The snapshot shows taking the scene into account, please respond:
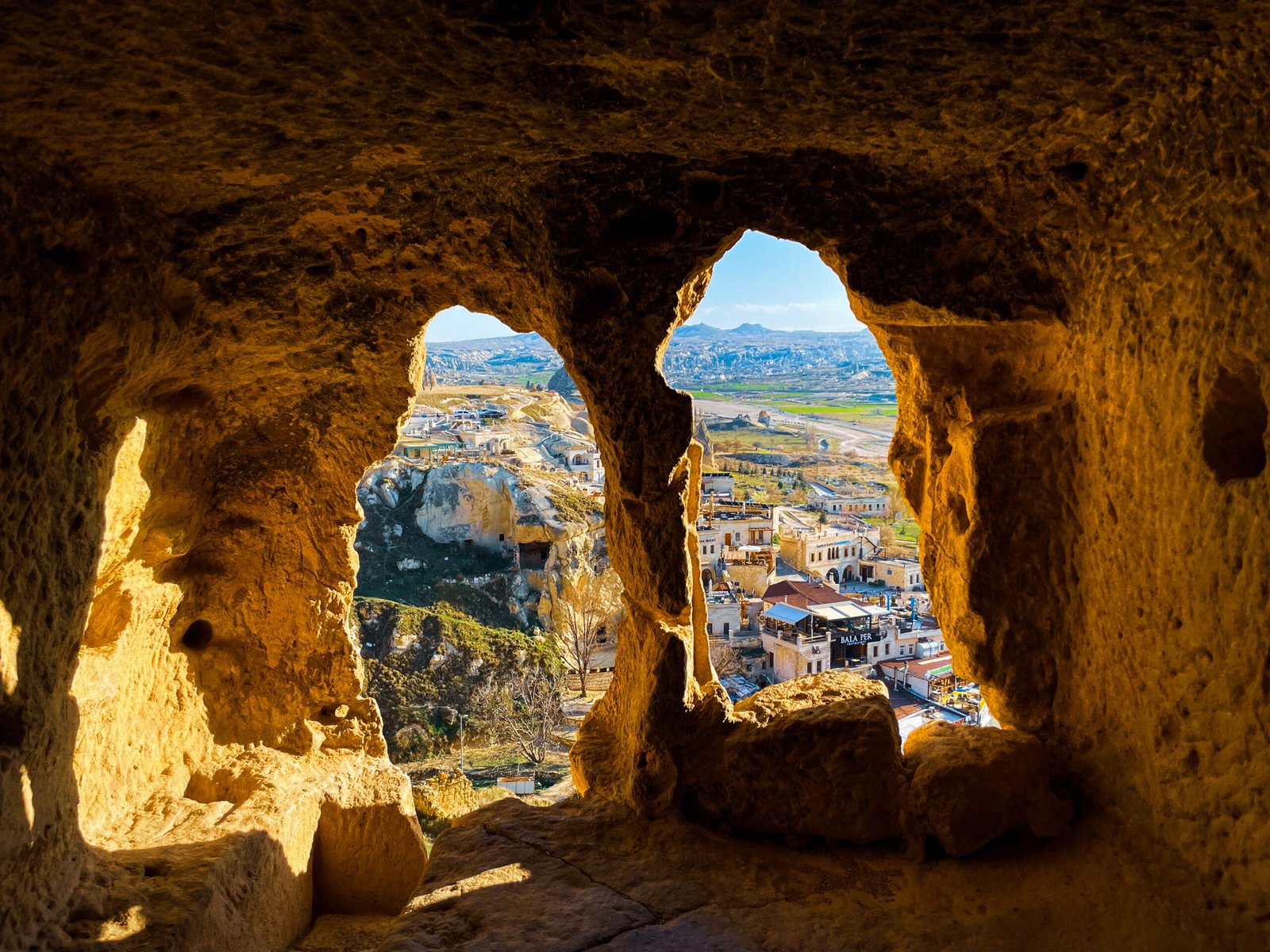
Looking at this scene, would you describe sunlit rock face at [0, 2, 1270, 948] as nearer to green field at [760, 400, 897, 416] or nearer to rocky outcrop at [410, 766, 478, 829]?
rocky outcrop at [410, 766, 478, 829]

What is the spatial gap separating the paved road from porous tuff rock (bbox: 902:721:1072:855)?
22204mm

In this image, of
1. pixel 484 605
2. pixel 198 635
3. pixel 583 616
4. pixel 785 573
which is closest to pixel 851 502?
pixel 785 573

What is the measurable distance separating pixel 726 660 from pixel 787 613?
55.9 inches

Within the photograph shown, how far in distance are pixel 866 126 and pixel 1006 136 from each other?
62 cm

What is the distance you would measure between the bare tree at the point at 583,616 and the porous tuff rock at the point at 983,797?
51.7 ft

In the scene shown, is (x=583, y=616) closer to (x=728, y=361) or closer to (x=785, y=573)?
(x=785, y=573)

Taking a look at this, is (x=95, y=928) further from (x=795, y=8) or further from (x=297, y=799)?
(x=795, y=8)

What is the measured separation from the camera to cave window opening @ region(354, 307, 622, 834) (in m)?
16.8

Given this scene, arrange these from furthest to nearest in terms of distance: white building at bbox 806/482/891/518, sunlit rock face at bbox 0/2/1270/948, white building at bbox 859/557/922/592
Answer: white building at bbox 806/482/891/518 → white building at bbox 859/557/922/592 → sunlit rock face at bbox 0/2/1270/948

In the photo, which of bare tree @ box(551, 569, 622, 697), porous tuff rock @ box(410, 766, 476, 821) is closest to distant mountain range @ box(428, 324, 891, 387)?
bare tree @ box(551, 569, 622, 697)

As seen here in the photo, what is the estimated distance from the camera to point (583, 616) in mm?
20562

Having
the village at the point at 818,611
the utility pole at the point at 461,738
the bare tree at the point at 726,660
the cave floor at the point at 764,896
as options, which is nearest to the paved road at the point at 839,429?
the village at the point at 818,611

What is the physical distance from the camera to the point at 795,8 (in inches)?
96.5

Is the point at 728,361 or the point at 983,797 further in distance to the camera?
the point at 728,361
